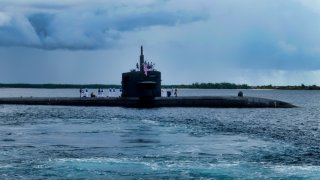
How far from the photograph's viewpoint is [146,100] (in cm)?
8388

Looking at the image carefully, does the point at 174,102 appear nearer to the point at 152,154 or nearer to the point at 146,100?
the point at 146,100

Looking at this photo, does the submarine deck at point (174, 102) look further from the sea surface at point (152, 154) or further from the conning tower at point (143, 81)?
the sea surface at point (152, 154)

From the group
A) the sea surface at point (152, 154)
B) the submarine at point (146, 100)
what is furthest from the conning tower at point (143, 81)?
the sea surface at point (152, 154)

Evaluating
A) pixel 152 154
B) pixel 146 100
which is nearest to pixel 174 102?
pixel 146 100

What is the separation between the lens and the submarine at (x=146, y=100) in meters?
83.7

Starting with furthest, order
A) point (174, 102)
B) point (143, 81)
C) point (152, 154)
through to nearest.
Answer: point (174, 102) → point (143, 81) → point (152, 154)

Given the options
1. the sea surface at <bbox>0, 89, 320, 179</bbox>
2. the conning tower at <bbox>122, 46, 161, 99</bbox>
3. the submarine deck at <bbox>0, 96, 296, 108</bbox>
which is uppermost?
the conning tower at <bbox>122, 46, 161, 99</bbox>

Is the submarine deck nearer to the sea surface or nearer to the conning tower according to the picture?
the conning tower

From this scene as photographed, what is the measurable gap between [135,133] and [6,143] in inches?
437

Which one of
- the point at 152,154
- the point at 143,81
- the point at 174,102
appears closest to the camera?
the point at 152,154

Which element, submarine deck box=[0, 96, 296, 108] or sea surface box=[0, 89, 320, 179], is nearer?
sea surface box=[0, 89, 320, 179]

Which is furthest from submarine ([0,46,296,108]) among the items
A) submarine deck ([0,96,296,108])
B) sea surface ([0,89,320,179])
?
sea surface ([0,89,320,179])

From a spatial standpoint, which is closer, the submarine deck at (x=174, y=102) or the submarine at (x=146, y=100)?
the submarine at (x=146, y=100)

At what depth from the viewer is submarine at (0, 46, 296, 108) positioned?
3295 inches
